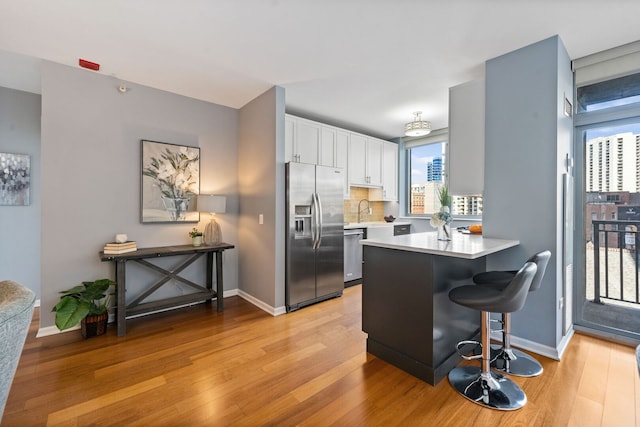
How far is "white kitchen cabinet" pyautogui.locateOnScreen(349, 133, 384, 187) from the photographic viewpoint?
5.00 metres

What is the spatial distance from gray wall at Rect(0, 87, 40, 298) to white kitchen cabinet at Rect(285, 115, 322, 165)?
3.10 metres

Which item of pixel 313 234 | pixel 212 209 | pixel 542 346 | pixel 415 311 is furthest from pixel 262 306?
pixel 542 346

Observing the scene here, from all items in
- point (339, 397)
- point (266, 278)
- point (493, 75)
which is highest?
point (493, 75)

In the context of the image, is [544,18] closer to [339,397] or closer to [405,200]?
[339,397]

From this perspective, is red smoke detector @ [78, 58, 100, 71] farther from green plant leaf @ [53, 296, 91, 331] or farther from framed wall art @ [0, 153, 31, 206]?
green plant leaf @ [53, 296, 91, 331]

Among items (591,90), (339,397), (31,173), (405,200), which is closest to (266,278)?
(339,397)

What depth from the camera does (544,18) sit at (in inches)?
85.4

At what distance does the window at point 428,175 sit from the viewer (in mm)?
5066

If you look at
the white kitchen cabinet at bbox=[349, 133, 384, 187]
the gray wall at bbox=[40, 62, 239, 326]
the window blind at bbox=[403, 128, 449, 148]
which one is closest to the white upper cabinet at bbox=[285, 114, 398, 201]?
the white kitchen cabinet at bbox=[349, 133, 384, 187]

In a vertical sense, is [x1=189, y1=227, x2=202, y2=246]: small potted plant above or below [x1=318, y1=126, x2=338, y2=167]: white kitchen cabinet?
below

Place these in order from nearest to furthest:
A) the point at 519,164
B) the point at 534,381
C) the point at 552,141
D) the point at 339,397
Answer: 1. the point at 339,397
2. the point at 534,381
3. the point at 552,141
4. the point at 519,164

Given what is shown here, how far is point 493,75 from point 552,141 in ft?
2.73

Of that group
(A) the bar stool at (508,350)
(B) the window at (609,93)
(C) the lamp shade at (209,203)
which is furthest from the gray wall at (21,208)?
(B) the window at (609,93)

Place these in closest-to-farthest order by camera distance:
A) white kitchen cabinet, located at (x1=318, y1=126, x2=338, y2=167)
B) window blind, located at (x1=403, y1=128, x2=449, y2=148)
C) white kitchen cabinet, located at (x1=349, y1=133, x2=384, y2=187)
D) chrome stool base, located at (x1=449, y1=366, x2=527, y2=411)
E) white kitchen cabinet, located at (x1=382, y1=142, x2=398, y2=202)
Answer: chrome stool base, located at (x1=449, y1=366, x2=527, y2=411) → white kitchen cabinet, located at (x1=318, y1=126, x2=338, y2=167) → white kitchen cabinet, located at (x1=349, y1=133, x2=384, y2=187) → window blind, located at (x1=403, y1=128, x2=449, y2=148) → white kitchen cabinet, located at (x1=382, y1=142, x2=398, y2=202)
